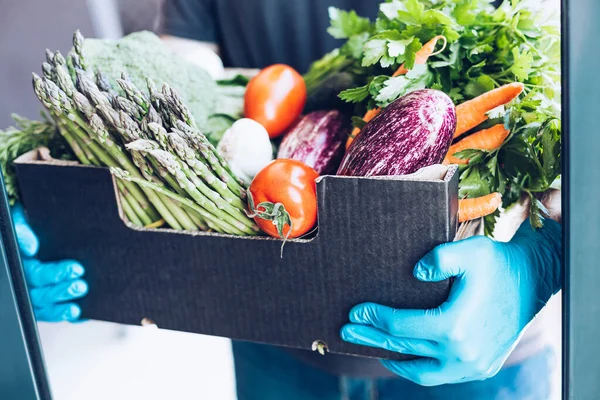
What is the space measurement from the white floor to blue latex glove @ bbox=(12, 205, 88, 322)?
465mm

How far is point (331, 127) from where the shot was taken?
0.96m

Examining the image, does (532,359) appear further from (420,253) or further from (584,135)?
(584,135)

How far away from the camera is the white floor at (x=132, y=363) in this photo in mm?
1412

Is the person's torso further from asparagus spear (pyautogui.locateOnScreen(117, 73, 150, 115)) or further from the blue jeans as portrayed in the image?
asparagus spear (pyautogui.locateOnScreen(117, 73, 150, 115))

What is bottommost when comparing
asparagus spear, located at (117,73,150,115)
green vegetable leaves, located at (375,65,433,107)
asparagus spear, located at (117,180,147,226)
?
asparagus spear, located at (117,180,147,226)

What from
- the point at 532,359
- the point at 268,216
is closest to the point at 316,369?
the point at 532,359

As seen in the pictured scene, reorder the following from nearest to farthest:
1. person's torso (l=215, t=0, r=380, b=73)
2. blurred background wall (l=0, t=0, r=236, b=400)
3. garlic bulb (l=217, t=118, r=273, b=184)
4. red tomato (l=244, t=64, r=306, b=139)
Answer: garlic bulb (l=217, t=118, r=273, b=184) → red tomato (l=244, t=64, r=306, b=139) → blurred background wall (l=0, t=0, r=236, b=400) → person's torso (l=215, t=0, r=380, b=73)

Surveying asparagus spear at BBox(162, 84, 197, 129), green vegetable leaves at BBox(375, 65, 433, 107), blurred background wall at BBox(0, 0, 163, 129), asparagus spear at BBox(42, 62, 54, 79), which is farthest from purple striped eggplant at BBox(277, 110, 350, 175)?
blurred background wall at BBox(0, 0, 163, 129)

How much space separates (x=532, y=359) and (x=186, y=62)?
889mm

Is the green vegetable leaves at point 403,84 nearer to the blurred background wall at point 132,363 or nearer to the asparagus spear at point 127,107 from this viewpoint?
the asparagus spear at point 127,107

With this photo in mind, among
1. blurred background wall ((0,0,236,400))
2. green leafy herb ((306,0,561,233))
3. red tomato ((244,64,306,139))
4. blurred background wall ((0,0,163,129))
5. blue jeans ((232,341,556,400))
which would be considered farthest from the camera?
blurred background wall ((0,0,163,129))

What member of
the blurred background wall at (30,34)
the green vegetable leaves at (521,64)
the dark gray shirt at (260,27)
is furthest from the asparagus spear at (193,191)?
the blurred background wall at (30,34)

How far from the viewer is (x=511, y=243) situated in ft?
2.69

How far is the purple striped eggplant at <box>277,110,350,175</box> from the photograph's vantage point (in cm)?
92
